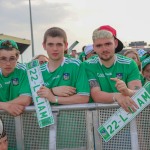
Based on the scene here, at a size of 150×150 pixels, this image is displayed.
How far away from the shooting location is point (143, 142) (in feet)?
10.1

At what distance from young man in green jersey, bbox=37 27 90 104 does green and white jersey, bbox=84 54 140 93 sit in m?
0.13

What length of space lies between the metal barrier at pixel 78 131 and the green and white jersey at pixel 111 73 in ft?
1.53

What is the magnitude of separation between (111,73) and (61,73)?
53 cm

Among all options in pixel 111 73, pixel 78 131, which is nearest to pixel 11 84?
pixel 78 131

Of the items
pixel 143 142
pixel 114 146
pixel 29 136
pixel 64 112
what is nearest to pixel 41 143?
pixel 29 136

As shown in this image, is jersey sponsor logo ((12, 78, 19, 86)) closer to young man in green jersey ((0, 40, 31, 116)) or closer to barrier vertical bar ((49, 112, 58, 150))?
young man in green jersey ((0, 40, 31, 116))

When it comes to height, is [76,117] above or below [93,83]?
below

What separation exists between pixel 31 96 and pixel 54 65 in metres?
0.41

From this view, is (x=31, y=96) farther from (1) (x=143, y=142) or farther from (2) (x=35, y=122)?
(1) (x=143, y=142)

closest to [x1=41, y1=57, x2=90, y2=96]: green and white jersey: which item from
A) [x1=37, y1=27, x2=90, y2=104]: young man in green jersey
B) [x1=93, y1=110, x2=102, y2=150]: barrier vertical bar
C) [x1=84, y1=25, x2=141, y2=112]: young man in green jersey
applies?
[x1=37, y1=27, x2=90, y2=104]: young man in green jersey

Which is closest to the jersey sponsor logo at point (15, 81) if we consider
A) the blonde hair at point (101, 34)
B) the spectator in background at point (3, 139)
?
the spectator in background at point (3, 139)

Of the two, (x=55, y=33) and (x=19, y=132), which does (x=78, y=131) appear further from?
(x=55, y=33)

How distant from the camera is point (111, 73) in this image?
3.47 metres

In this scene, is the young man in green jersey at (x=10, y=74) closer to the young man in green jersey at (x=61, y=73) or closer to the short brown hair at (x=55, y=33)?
the young man in green jersey at (x=61, y=73)
